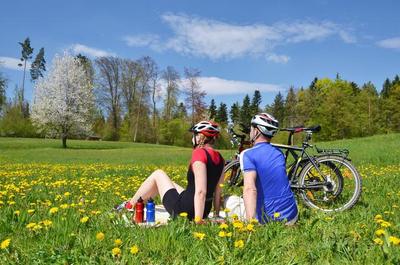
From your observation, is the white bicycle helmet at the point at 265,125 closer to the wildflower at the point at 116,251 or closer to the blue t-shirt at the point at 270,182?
the blue t-shirt at the point at 270,182

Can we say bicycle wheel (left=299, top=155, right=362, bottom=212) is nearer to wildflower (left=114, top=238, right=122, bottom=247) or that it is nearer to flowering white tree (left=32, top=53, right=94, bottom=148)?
wildflower (left=114, top=238, right=122, bottom=247)

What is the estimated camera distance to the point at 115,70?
6938 centimetres

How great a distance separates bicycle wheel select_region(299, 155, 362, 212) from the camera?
289 inches

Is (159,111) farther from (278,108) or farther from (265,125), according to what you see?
(265,125)

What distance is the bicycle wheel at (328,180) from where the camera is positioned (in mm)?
7344

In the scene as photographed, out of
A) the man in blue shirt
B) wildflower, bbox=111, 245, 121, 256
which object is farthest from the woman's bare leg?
wildflower, bbox=111, 245, 121, 256

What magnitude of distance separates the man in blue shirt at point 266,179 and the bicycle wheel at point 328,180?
2.10 m

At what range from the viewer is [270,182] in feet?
17.5

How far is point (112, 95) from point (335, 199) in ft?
214

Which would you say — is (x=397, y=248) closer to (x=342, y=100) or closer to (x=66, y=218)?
(x=66, y=218)

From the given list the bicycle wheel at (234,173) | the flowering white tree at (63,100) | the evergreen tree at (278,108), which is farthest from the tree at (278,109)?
the bicycle wheel at (234,173)

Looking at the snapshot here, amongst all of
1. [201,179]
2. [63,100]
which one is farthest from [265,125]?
[63,100]

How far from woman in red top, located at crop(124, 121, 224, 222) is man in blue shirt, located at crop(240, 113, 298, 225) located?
0.56 meters

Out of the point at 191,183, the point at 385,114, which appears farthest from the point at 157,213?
the point at 385,114
